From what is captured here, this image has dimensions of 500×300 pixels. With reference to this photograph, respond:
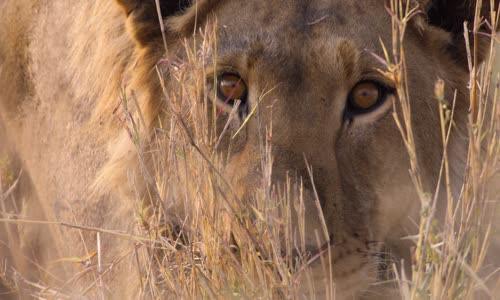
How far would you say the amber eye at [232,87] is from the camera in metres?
2.59

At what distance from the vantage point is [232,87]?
260 centimetres

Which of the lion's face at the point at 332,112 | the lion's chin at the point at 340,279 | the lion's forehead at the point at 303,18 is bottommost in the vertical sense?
the lion's chin at the point at 340,279

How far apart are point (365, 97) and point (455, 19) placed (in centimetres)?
46

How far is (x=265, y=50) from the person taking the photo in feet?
8.32

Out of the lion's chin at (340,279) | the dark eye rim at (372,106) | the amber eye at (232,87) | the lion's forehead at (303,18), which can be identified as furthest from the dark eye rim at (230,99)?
the lion's chin at (340,279)

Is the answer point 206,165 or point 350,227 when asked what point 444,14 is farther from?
point 206,165

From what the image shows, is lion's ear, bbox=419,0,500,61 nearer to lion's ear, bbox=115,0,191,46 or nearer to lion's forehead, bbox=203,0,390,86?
lion's forehead, bbox=203,0,390,86

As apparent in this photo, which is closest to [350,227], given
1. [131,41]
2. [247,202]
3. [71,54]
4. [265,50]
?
[247,202]

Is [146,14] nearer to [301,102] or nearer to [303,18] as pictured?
[303,18]

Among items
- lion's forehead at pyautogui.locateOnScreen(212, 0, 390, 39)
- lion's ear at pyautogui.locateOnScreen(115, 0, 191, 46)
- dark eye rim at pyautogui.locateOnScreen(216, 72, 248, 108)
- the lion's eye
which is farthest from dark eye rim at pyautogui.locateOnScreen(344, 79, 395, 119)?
lion's ear at pyautogui.locateOnScreen(115, 0, 191, 46)

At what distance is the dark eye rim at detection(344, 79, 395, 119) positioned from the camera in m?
2.60

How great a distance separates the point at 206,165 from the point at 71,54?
1339 millimetres

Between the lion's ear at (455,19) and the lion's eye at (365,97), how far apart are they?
13.6 inches

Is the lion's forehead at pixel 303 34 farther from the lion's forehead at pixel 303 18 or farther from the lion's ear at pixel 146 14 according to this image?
the lion's ear at pixel 146 14
